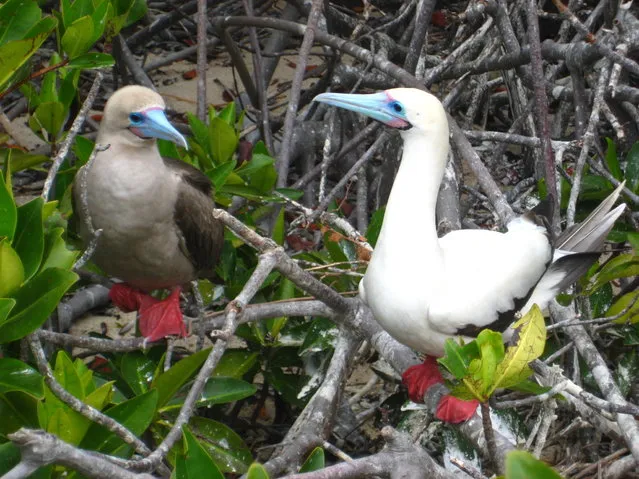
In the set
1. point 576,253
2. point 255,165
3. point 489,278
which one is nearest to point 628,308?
point 576,253

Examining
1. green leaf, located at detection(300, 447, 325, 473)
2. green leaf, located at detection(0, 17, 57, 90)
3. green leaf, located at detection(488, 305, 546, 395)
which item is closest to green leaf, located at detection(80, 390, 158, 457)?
green leaf, located at detection(300, 447, 325, 473)

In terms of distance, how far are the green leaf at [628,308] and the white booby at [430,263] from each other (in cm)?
43

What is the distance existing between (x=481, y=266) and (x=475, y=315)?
188mm

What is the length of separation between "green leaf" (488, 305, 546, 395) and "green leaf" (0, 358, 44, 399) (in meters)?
1.15

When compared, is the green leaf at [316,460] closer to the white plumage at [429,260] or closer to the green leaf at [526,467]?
the white plumage at [429,260]

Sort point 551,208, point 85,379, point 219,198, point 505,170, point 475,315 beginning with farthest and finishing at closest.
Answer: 1. point 505,170
2. point 219,198
3. point 551,208
4. point 475,315
5. point 85,379

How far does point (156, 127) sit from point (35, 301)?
3.96 feet

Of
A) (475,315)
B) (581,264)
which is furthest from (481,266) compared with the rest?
(581,264)

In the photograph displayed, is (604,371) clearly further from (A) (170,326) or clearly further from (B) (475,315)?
(A) (170,326)

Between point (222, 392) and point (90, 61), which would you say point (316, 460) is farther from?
point (90, 61)

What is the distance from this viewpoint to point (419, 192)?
10.4 feet

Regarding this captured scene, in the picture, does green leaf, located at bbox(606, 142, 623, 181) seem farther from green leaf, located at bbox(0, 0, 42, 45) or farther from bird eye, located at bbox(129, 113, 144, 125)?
green leaf, located at bbox(0, 0, 42, 45)

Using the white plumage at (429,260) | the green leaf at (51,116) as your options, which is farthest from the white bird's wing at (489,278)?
the green leaf at (51,116)

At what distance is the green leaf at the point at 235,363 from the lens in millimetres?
3854
